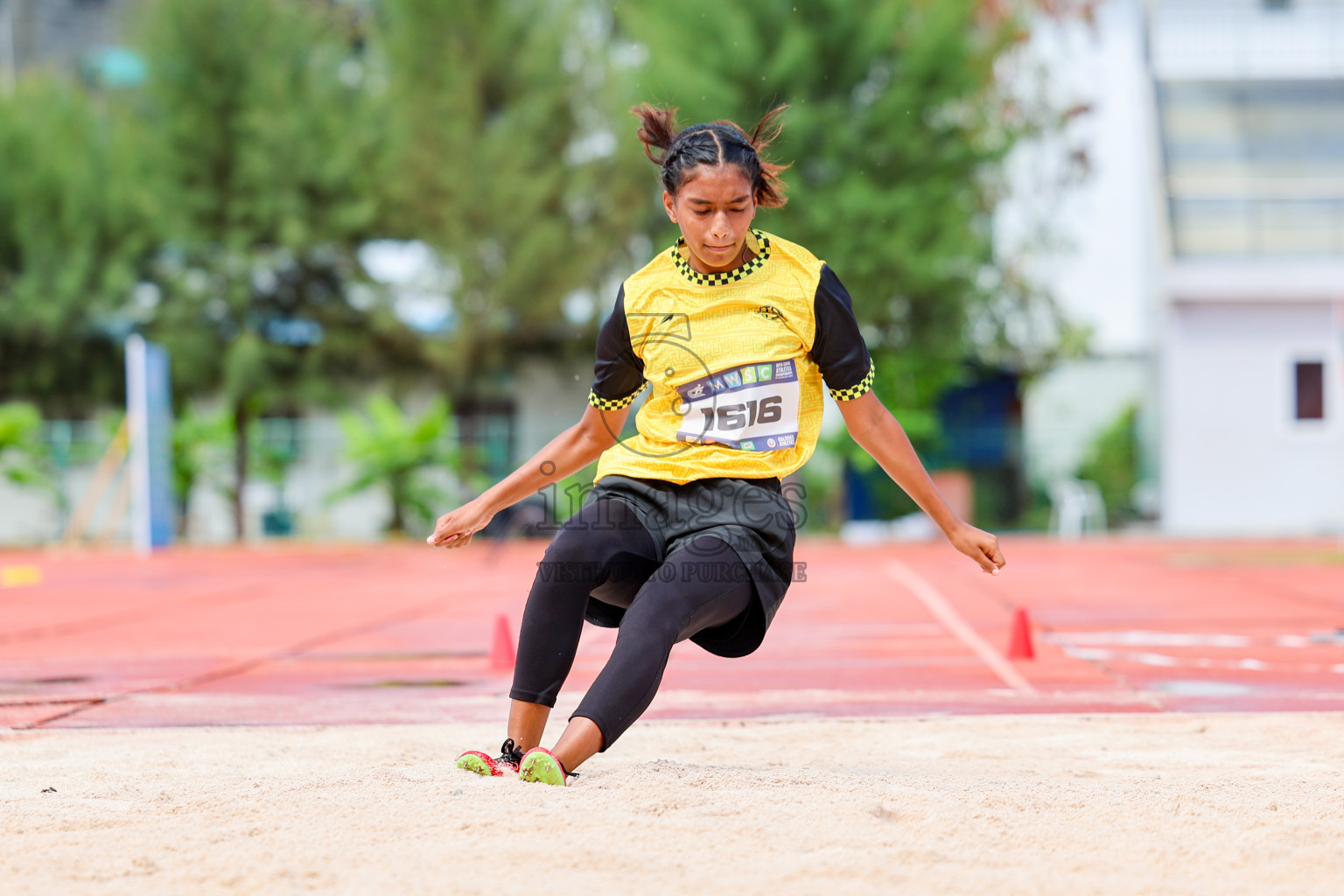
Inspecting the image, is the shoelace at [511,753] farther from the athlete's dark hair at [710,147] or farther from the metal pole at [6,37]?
the metal pole at [6,37]

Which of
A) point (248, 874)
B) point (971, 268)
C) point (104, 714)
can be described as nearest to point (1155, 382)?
point (971, 268)

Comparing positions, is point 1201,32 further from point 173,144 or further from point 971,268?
point 173,144

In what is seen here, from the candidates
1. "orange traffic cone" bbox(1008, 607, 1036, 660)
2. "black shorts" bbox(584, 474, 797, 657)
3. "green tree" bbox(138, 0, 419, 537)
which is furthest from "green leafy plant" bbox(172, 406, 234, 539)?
"black shorts" bbox(584, 474, 797, 657)

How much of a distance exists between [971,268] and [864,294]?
1.97 m

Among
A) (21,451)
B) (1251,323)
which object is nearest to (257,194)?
(21,451)

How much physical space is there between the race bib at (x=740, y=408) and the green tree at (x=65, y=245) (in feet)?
71.2

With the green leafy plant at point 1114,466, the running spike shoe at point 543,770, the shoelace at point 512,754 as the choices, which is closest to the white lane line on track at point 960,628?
the shoelace at point 512,754

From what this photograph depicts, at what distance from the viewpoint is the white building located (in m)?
19.8

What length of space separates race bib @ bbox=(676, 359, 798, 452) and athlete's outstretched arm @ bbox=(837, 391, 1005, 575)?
0.20 m

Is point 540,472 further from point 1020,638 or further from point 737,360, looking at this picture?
point 1020,638

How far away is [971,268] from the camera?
67.7 feet

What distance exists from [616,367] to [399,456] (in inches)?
706

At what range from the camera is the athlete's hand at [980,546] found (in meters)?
3.31

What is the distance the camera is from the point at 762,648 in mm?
7355
